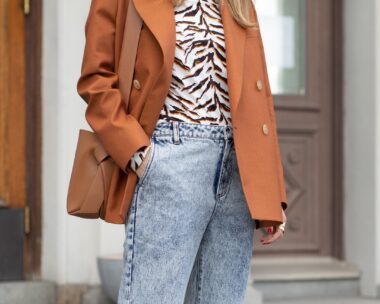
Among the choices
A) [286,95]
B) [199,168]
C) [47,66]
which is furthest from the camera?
[286,95]

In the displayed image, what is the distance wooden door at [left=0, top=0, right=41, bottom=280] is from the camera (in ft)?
16.7

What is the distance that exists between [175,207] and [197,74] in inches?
13.8

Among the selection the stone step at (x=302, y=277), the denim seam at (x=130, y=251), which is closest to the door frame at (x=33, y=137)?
the stone step at (x=302, y=277)

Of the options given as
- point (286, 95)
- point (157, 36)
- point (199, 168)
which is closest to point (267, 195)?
point (199, 168)

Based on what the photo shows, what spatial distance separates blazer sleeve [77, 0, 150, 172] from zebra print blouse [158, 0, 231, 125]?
0.36ft

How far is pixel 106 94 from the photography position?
2.30m

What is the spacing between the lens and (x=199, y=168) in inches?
89.8

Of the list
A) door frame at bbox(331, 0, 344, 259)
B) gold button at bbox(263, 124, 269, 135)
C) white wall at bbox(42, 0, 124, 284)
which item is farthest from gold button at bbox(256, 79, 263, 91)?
door frame at bbox(331, 0, 344, 259)

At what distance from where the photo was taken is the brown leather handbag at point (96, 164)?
2299 mm

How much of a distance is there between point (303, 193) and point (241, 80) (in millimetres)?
3707

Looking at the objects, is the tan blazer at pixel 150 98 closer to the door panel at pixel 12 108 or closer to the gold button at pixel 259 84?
the gold button at pixel 259 84

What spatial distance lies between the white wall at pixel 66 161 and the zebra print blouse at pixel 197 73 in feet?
8.69

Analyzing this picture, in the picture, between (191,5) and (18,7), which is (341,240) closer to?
(18,7)

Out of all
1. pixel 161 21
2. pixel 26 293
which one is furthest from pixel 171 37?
pixel 26 293
